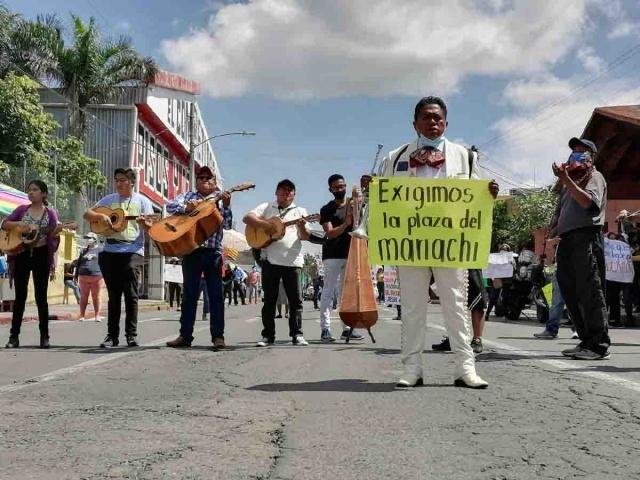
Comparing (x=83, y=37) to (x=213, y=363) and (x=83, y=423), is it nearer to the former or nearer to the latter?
(x=213, y=363)

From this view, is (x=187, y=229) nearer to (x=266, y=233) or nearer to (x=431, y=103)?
(x=266, y=233)

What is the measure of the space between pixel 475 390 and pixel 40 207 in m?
5.34

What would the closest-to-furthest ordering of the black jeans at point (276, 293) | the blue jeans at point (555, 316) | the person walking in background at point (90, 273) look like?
the black jeans at point (276, 293)
the blue jeans at point (555, 316)
the person walking in background at point (90, 273)

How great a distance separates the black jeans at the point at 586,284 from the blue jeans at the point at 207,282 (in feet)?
11.2

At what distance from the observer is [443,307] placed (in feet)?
17.2

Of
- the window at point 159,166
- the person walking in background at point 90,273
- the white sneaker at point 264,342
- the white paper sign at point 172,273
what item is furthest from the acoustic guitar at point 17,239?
the window at point 159,166

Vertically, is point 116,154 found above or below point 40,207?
above

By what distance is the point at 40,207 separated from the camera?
27.2ft

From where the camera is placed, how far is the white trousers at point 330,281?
29.9ft

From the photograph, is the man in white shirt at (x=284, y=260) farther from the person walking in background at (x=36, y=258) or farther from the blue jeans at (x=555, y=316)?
the blue jeans at (x=555, y=316)

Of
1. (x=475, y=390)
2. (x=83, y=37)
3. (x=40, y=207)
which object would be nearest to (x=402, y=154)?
(x=475, y=390)

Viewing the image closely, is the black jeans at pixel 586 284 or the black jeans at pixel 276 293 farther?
the black jeans at pixel 276 293

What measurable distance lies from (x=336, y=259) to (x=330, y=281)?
289 mm

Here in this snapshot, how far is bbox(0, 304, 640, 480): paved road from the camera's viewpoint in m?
3.10
